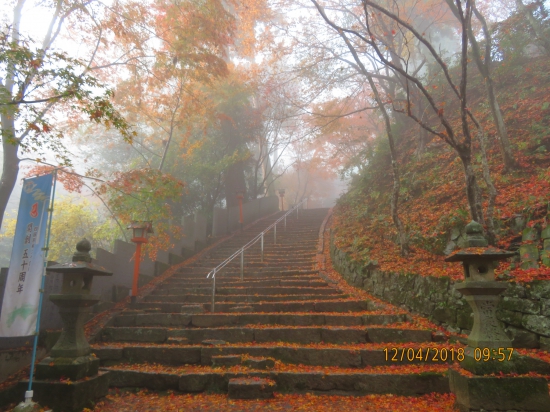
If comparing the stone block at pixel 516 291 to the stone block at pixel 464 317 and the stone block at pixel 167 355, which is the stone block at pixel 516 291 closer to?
the stone block at pixel 464 317

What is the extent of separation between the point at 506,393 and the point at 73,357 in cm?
528

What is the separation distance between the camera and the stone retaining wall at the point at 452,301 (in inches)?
176

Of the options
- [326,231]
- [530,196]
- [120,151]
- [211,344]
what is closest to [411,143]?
[326,231]

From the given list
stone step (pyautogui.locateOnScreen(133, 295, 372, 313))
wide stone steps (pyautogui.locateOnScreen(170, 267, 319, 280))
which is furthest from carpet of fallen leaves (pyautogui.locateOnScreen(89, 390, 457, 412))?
wide stone steps (pyautogui.locateOnScreen(170, 267, 319, 280))

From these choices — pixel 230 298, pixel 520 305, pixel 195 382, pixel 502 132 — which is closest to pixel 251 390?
pixel 195 382

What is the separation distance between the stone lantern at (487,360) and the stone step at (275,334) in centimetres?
149

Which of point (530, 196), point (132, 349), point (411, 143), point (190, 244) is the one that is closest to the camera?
point (132, 349)

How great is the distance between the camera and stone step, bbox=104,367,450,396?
4406 millimetres

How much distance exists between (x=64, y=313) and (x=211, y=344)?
2396 mm

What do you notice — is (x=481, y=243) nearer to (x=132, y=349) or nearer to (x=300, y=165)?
(x=132, y=349)

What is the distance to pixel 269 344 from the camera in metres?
5.71

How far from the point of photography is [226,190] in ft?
57.8

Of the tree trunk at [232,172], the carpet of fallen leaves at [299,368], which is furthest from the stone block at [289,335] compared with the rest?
the tree trunk at [232,172]

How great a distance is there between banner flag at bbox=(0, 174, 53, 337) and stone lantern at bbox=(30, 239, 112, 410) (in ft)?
0.86
